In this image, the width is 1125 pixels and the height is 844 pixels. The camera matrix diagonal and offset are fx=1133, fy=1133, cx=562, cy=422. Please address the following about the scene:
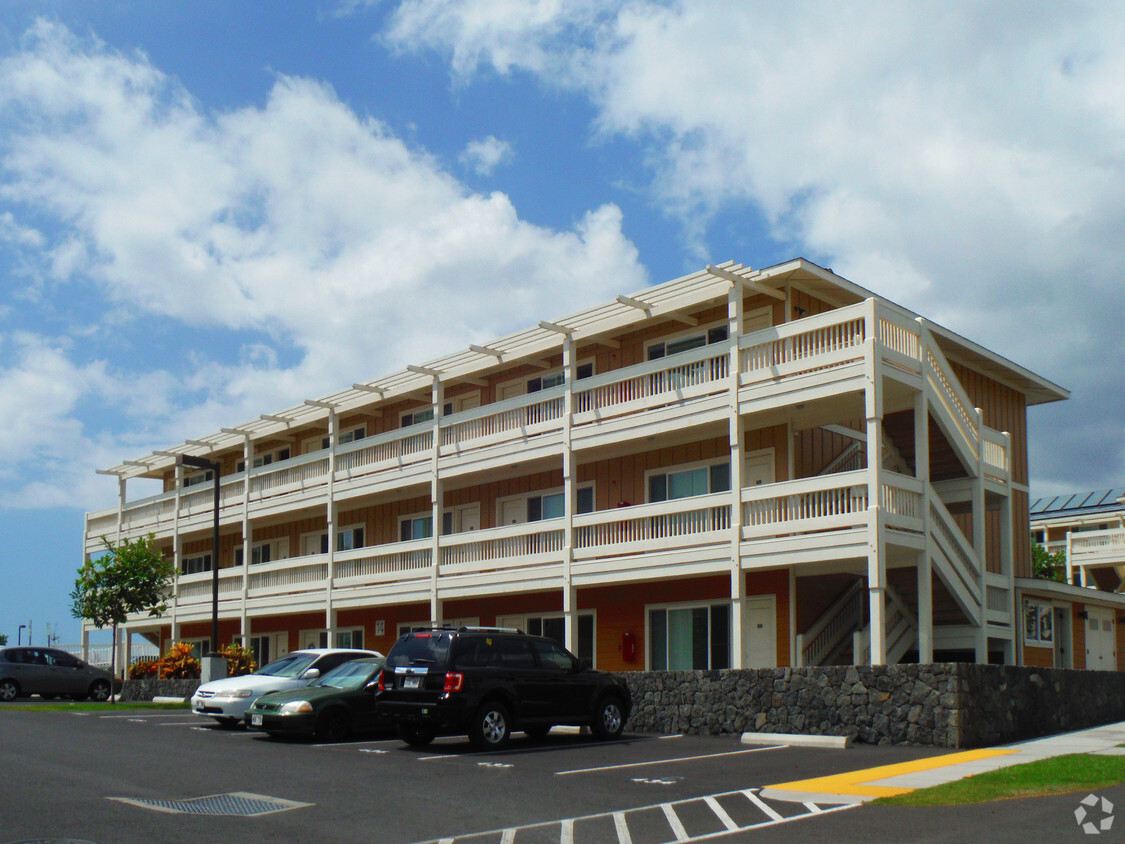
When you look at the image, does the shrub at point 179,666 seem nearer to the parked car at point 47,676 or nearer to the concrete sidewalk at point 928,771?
the parked car at point 47,676

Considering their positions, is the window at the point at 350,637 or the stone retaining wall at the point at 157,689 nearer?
the stone retaining wall at the point at 157,689

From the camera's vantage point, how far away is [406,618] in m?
33.7

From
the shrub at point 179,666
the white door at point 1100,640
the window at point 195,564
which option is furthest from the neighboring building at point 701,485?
the window at point 195,564

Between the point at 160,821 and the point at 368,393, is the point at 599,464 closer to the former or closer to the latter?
the point at 368,393

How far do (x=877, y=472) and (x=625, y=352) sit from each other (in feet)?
30.2

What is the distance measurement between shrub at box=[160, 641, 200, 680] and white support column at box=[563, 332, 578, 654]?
41.9 feet

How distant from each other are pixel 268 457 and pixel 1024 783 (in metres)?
32.8

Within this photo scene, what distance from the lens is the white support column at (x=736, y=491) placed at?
21.9m

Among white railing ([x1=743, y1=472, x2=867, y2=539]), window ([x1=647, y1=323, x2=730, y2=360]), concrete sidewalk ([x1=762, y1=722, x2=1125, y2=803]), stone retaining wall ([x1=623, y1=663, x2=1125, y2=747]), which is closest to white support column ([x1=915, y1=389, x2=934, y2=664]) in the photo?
white railing ([x1=743, y1=472, x2=867, y2=539])

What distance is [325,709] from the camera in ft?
61.8

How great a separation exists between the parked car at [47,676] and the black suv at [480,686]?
767 inches

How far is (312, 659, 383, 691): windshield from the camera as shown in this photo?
64.5 ft

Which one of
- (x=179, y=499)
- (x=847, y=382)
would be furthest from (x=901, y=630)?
(x=179, y=499)

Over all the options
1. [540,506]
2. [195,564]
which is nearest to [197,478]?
[195,564]
